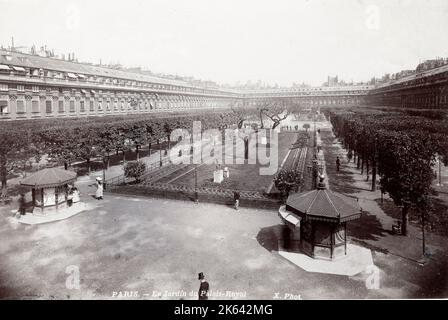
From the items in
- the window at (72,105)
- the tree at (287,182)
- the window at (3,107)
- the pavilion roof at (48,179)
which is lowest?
the tree at (287,182)

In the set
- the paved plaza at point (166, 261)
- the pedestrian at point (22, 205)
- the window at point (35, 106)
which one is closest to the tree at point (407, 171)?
the paved plaza at point (166, 261)

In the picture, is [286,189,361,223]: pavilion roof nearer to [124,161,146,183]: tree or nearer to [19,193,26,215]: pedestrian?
[124,161,146,183]: tree

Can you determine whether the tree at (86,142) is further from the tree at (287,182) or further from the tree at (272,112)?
the tree at (272,112)

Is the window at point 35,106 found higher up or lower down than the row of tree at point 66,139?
higher up

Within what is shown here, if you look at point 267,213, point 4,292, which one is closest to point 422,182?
point 267,213

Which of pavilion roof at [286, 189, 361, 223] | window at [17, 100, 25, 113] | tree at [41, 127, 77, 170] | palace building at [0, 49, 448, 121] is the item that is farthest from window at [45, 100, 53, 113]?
pavilion roof at [286, 189, 361, 223]

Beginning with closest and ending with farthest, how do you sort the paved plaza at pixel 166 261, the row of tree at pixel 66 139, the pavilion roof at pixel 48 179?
the paved plaza at pixel 166 261
the pavilion roof at pixel 48 179
the row of tree at pixel 66 139

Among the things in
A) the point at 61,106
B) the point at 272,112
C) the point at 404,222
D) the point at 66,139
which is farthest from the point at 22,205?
the point at 272,112

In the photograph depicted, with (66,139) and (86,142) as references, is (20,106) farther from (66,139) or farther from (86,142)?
(66,139)
